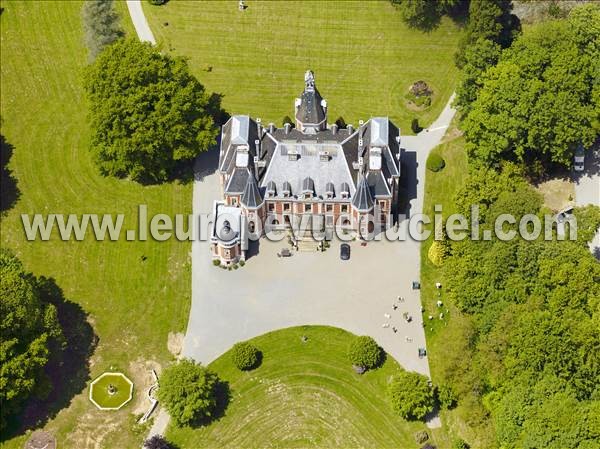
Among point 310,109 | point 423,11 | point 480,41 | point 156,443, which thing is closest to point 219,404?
point 156,443

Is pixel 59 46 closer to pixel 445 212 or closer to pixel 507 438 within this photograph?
pixel 445 212

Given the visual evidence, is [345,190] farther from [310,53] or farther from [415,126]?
[310,53]

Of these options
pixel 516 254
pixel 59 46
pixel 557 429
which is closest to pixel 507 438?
pixel 557 429

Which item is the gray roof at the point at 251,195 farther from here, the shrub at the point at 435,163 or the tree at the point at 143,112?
the shrub at the point at 435,163

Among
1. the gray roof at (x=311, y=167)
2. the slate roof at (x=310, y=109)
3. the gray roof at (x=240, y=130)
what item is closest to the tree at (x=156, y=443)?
the gray roof at (x=311, y=167)

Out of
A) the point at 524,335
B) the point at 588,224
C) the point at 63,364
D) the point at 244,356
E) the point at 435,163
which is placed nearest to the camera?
the point at 524,335

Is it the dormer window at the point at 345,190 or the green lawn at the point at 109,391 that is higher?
the dormer window at the point at 345,190
